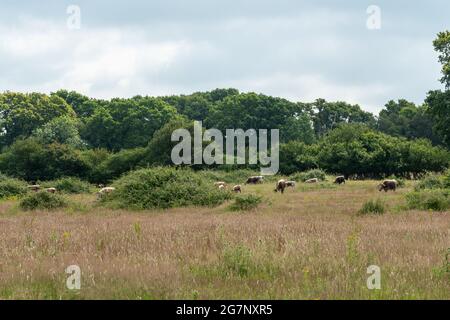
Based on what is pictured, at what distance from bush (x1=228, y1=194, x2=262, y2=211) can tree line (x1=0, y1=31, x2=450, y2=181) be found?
13.8 m

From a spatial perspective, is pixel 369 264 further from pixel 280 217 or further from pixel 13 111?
pixel 13 111

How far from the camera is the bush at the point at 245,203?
25.6 metres

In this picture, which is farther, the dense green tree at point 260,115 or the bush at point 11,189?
the dense green tree at point 260,115

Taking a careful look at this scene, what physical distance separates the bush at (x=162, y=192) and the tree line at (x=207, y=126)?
1492cm

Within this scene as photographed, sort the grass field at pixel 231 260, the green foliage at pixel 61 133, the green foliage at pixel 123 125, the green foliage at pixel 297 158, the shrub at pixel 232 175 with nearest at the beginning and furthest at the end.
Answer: the grass field at pixel 231 260 → the shrub at pixel 232 175 → the green foliage at pixel 297 158 → the green foliage at pixel 61 133 → the green foliage at pixel 123 125

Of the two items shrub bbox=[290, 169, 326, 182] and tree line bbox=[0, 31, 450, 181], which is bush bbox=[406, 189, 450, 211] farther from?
shrub bbox=[290, 169, 326, 182]

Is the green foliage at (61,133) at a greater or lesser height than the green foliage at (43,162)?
greater

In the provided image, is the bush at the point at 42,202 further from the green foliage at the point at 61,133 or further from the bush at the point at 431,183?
the green foliage at the point at 61,133

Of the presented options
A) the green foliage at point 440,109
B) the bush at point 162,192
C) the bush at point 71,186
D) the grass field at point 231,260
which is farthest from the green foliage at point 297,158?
the grass field at point 231,260

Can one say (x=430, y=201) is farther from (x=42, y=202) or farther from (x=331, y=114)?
(x=331, y=114)

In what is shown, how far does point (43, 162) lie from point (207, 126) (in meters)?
52.5

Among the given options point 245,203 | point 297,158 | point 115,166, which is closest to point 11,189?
point 115,166

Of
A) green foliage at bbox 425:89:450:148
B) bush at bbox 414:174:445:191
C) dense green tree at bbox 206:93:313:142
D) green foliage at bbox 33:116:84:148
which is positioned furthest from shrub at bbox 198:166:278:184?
dense green tree at bbox 206:93:313:142
